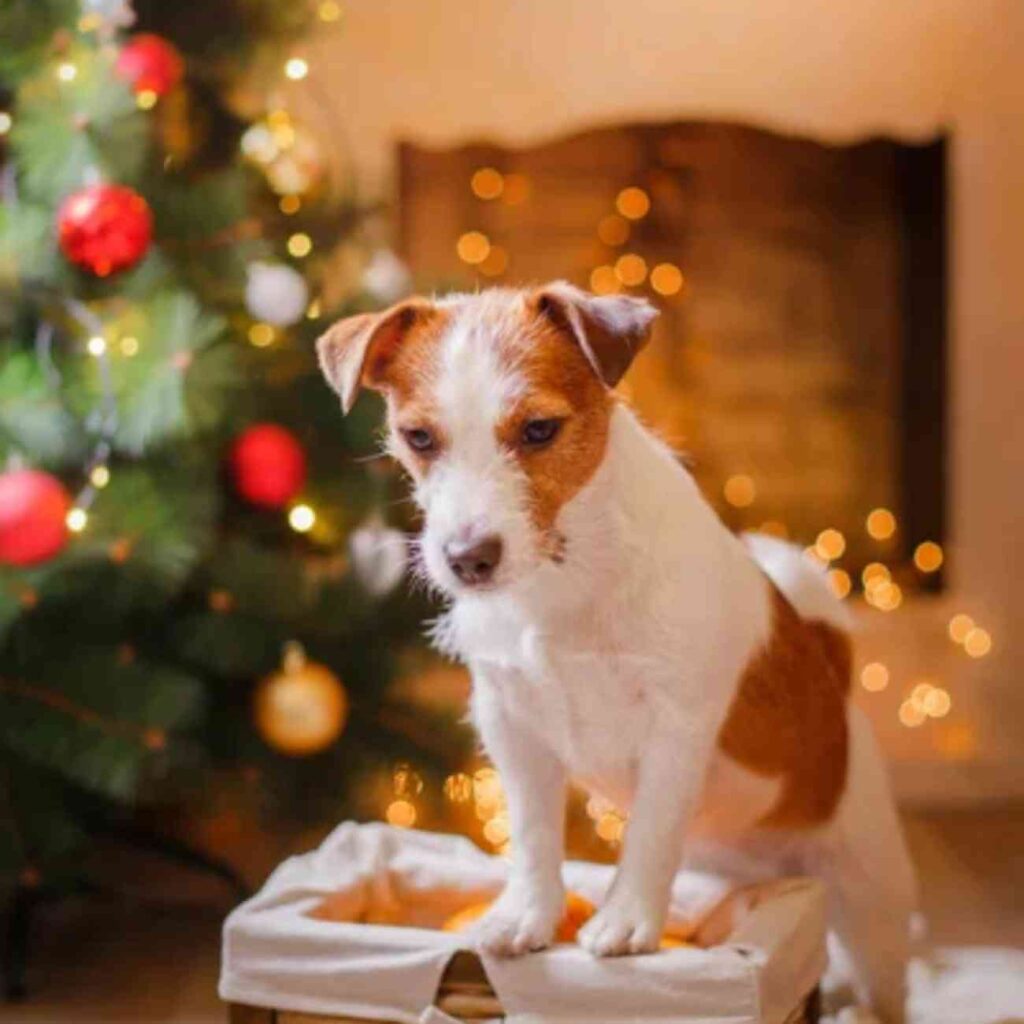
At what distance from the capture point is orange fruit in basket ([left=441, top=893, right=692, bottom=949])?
136 centimetres

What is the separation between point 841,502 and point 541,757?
1840 millimetres

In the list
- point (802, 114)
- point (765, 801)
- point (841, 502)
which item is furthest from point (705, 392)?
point (765, 801)

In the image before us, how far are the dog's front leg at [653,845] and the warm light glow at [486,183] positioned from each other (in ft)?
6.28

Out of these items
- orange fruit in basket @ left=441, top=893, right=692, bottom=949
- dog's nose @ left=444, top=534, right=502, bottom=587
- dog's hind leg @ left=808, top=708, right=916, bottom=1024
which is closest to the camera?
dog's nose @ left=444, top=534, right=502, bottom=587

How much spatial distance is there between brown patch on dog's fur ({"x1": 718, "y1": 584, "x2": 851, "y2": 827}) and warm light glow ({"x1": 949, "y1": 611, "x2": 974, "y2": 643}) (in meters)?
1.61

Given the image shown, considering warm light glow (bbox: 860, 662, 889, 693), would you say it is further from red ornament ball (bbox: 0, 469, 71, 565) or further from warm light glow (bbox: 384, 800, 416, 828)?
red ornament ball (bbox: 0, 469, 71, 565)

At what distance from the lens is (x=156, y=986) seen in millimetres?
2047

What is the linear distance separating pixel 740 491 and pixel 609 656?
6.01 feet

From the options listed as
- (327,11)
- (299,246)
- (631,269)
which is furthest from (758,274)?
(299,246)

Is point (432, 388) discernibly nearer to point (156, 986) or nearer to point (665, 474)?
point (665, 474)

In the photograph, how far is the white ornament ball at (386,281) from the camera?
2074 millimetres

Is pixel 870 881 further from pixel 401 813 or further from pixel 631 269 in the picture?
pixel 631 269

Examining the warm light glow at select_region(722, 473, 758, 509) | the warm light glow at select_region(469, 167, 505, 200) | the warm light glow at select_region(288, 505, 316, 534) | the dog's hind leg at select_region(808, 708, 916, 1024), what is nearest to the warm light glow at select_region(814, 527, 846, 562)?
the warm light glow at select_region(722, 473, 758, 509)

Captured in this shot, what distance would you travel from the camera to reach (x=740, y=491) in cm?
306
